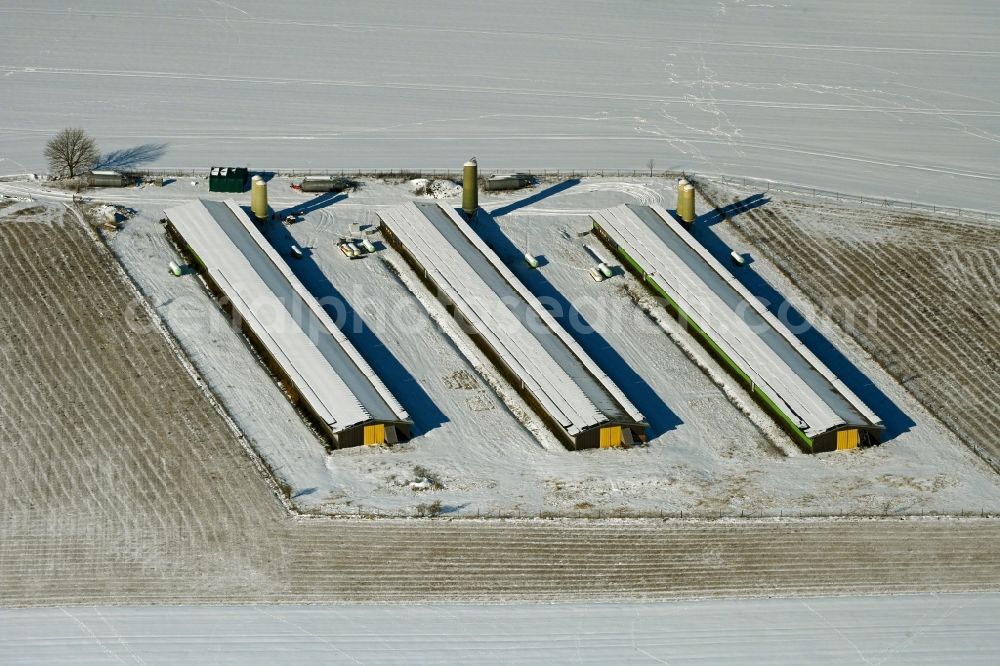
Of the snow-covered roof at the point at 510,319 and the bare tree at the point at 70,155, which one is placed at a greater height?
the bare tree at the point at 70,155

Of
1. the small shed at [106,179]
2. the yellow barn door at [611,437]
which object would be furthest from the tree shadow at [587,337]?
the small shed at [106,179]

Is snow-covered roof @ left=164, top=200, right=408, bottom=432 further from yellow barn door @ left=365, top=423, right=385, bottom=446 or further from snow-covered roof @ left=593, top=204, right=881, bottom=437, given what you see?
snow-covered roof @ left=593, top=204, right=881, bottom=437

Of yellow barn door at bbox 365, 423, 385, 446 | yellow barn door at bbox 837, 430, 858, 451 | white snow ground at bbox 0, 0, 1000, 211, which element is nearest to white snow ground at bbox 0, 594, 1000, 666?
yellow barn door at bbox 837, 430, 858, 451

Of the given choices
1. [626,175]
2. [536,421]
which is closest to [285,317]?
[536,421]

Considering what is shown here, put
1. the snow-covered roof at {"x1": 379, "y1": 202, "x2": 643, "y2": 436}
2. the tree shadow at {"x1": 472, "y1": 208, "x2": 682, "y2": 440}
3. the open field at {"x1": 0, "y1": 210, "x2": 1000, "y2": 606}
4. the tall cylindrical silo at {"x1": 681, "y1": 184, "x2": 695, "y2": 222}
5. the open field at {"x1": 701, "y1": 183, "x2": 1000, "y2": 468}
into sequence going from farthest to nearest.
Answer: the tall cylindrical silo at {"x1": 681, "y1": 184, "x2": 695, "y2": 222}
the open field at {"x1": 701, "y1": 183, "x2": 1000, "y2": 468}
the tree shadow at {"x1": 472, "y1": 208, "x2": 682, "y2": 440}
the snow-covered roof at {"x1": 379, "y1": 202, "x2": 643, "y2": 436}
the open field at {"x1": 0, "y1": 210, "x2": 1000, "y2": 606}

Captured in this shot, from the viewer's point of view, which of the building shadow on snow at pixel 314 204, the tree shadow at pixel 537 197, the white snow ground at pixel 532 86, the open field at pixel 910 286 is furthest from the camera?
the white snow ground at pixel 532 86

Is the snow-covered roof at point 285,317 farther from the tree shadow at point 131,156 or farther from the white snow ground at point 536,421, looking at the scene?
the tree shadow at point 131,156
